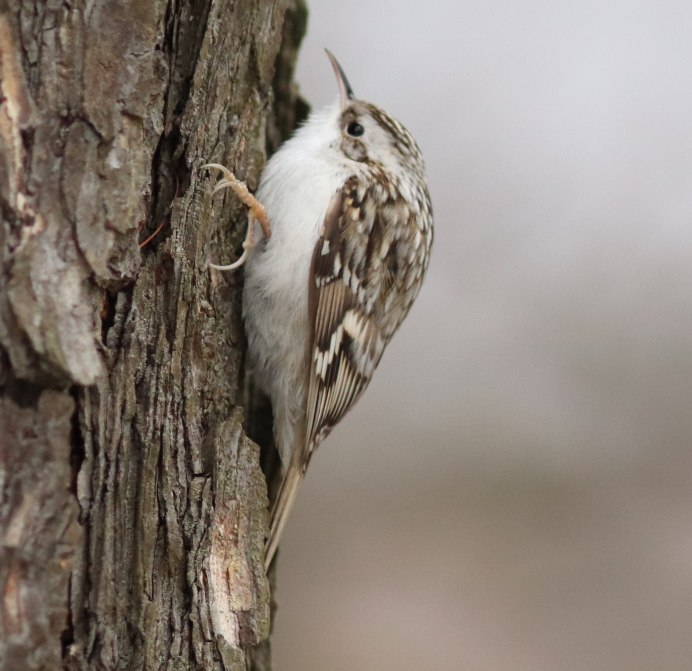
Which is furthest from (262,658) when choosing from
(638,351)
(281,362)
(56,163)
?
(638,351)

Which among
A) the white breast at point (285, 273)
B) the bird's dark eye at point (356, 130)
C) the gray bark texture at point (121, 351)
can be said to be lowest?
the gray bark texture at point (121, 351)

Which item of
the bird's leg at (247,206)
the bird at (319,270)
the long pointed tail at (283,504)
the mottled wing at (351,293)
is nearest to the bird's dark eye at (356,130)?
the bird at (319,270)

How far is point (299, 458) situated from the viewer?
6.65ft

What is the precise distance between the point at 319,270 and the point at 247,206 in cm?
23

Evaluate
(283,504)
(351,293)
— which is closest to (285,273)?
(351,293)

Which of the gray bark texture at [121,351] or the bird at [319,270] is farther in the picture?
the bird at [319,270]

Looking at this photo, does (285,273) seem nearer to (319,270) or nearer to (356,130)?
(319,270)

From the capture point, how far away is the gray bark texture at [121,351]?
47.0 inches

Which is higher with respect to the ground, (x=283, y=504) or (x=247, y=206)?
(x=247, y=206)

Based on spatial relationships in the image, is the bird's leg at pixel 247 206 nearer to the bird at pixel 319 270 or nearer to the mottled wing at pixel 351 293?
the bird at pixel 319 270

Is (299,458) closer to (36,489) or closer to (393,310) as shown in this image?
(393,310)

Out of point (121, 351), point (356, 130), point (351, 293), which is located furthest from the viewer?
point (356, 130)

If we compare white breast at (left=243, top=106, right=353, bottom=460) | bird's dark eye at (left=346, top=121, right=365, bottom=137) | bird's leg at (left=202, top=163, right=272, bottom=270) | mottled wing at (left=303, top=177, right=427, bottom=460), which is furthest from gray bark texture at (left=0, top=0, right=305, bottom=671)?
bird's dark eye at (left=346, top=121, right=365, bottom=137)

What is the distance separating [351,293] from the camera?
2123 millimetres
